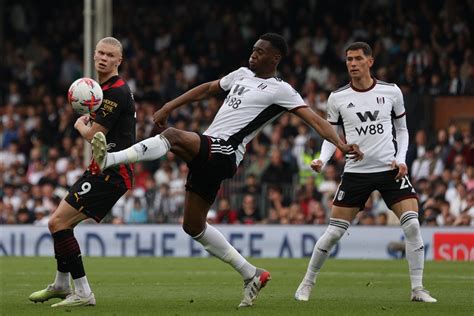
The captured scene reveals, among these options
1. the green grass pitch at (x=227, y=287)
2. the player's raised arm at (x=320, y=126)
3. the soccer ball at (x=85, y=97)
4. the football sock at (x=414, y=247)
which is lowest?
the green grass pitch at (x=227, y=287)

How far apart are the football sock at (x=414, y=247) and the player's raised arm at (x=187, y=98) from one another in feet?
7.36

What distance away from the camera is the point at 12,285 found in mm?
13602

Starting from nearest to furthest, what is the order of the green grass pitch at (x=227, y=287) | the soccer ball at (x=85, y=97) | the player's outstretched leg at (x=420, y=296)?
the soccer ball at (x=85, y=97)
the green grass pitch at (x=227, y=287)
the player's outstretched leg at (x=420, y=296)

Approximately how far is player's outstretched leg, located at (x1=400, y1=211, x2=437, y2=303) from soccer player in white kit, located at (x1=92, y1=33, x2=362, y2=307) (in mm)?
920

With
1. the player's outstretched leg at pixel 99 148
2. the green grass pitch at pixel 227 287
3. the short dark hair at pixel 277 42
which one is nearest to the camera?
the player's outstretched leg at pixel 99 148

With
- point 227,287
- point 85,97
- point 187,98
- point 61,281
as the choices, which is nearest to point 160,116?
point 187,98

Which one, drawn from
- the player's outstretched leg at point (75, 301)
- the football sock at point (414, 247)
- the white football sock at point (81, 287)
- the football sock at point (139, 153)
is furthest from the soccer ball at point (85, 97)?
the football sock at point (414, 247)

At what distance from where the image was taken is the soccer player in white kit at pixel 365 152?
37.7ft

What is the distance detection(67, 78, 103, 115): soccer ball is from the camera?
10.3m

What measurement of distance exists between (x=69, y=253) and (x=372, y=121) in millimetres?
3283

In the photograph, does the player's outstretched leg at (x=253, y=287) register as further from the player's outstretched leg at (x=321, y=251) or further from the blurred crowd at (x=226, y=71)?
the blurred crowd at (x=226, y=71)

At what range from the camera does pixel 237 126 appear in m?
10.6

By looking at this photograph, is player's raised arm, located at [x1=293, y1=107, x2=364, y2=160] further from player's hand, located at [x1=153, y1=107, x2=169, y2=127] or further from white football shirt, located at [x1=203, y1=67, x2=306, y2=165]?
player's hand, located at [x1=153, y1=107, x2=169, y2=127]

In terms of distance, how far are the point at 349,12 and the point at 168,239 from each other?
28.8ft
